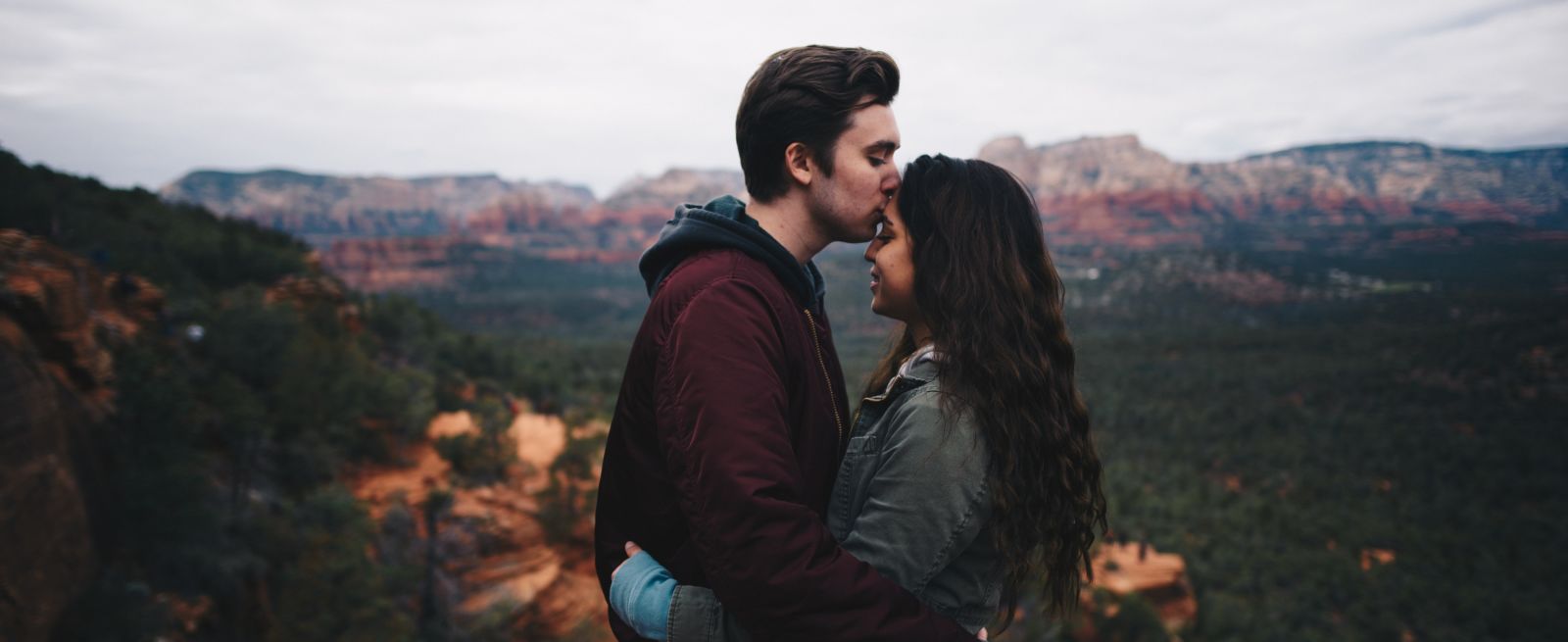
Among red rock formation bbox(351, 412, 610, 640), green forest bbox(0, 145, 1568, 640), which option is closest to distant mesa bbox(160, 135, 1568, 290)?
green forest bbox(0, 145, 1568, 640)

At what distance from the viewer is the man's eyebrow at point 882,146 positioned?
1729 millimetres

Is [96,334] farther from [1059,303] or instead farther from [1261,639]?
[1261,639]

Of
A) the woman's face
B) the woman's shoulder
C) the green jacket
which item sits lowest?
the green jacket

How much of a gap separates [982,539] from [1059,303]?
0.71 meters

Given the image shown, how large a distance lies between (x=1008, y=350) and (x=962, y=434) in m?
0.30

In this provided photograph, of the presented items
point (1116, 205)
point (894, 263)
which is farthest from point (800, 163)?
point (1116, 205)

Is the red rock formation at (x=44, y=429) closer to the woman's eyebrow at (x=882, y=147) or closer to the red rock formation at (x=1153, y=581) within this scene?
the woman's eyebrow at (x=882, y=147)

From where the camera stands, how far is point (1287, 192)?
15675cm

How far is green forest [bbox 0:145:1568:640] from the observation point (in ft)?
30.4

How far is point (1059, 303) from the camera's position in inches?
77.2

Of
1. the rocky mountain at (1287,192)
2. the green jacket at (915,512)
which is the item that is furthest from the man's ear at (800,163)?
the rocky mountain at (1287,192)

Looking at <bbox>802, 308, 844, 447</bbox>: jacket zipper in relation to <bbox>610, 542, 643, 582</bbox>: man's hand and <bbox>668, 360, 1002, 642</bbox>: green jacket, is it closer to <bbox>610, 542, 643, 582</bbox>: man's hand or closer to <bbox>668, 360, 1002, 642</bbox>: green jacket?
<bbox>668, 360, 1002, 642</bbox>: green jacket

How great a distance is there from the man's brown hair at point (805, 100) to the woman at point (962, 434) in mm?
318

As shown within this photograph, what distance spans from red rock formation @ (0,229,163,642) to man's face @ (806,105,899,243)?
28.1ft
